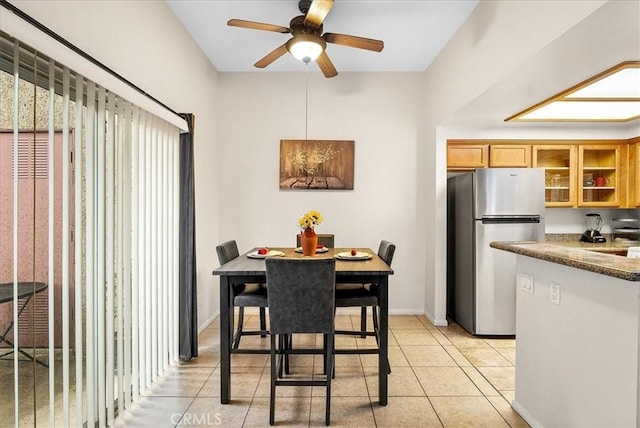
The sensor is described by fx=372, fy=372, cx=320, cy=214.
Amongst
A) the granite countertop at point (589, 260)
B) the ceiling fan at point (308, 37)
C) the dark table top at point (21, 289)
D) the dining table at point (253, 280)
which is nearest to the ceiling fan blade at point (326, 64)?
the ceiling fan at point (308, 37)

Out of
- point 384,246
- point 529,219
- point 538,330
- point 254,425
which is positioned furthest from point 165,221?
point 529,219

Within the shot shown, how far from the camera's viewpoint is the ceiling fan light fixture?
105 inches

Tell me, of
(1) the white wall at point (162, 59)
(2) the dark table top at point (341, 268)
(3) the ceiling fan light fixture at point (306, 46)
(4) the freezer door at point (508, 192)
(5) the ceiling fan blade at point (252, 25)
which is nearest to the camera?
(1) the white wall at point (162, 59)

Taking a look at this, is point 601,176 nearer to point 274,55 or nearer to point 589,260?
point 589,260

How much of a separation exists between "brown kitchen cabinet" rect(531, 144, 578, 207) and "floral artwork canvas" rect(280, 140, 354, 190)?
213cm

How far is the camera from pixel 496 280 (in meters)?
3.71

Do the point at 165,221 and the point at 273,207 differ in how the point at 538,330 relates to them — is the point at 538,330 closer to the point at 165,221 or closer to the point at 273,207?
the point at 165,221

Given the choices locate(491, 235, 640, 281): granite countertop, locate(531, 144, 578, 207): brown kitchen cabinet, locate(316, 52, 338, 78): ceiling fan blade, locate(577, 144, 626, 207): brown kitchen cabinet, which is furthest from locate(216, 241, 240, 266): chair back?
locate(577, 144, 626, 207): brown kitchen cabinet

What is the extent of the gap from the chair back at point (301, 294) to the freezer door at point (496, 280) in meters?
2.11

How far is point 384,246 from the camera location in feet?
10.5

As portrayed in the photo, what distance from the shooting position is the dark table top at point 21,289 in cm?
173

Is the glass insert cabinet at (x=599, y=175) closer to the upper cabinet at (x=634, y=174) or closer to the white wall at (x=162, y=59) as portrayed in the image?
the upper cabinet at (x=634, y=174)

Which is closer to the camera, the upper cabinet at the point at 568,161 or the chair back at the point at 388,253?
the chair back at the point at 388,253

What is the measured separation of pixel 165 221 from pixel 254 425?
1.61 m
